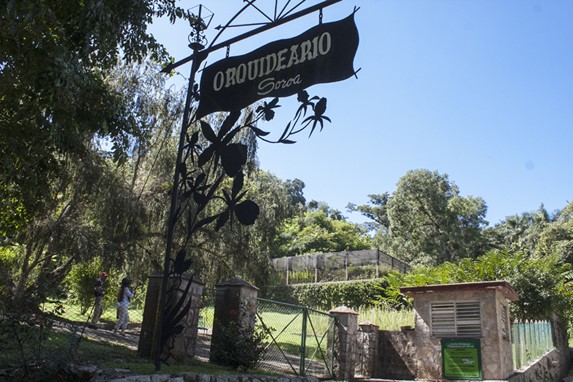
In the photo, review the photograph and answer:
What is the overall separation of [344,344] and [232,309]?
3673 millimetres

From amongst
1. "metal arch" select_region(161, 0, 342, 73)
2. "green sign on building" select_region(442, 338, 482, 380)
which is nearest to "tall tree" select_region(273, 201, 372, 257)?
"green sign on building" select_region(442, 338, 482, 380)

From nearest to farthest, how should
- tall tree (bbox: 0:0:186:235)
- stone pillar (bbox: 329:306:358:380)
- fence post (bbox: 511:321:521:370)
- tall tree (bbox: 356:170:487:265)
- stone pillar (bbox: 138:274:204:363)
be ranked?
1. tall tree (bbox: 0:0:186:235)
2. stone pillar (bbox: 138:274:204:363)
3. stone pillar (bbox: 329:306:358:380)
4. fence post (bbox: 511:321:521:370)
5. tall tree (bbox: 356:170:487:265)

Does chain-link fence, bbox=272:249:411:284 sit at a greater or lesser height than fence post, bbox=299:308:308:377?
greater

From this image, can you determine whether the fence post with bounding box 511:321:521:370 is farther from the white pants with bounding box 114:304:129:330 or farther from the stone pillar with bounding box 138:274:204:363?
the white pants with bounding box 114:304:129:330

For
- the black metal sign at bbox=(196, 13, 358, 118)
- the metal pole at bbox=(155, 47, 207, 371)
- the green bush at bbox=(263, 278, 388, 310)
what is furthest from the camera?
the green bush at bbox=(263, 278, 388, 310)

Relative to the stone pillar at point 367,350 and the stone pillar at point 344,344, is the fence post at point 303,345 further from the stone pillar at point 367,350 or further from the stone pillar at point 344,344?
the stone pillar at point 367,350

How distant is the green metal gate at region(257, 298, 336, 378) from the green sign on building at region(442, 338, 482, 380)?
99.2 inches

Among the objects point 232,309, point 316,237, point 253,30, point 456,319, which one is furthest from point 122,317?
point 316,237

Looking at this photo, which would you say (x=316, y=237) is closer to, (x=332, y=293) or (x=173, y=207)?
(x=332, y=293)

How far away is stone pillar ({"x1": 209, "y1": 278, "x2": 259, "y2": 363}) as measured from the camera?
24.9 feet

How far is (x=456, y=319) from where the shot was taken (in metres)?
10.5

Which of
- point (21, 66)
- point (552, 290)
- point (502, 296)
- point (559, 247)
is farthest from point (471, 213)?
point (21, 66)

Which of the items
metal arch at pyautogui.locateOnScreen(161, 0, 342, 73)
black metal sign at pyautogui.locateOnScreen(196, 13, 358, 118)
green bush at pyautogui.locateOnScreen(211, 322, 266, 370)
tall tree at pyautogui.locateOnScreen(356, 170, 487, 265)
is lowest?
green bush at pyautogui.locateOnScreen(211, 322, 266, 370)

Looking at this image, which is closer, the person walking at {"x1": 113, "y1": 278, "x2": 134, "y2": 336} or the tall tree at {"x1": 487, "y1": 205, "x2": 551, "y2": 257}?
the person walking at {"x1": 113, "y1": 278, "x2": 134, "y2": 336}
